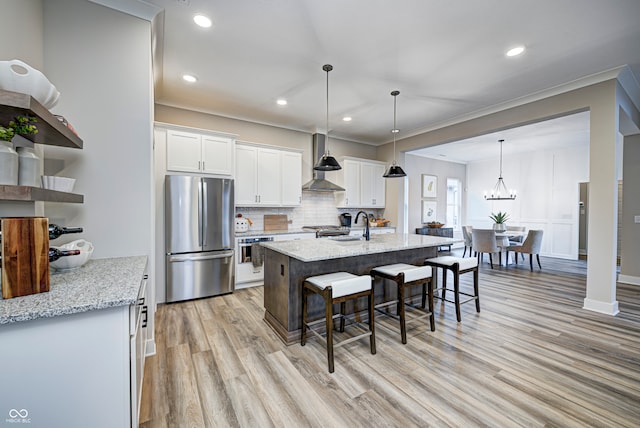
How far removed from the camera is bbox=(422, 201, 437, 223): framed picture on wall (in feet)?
25.1

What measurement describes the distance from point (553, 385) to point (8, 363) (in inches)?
122

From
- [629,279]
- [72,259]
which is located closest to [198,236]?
[72,259]

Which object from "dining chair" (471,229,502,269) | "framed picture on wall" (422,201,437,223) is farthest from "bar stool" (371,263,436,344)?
"framed picture on wall" (422,201,437,223)

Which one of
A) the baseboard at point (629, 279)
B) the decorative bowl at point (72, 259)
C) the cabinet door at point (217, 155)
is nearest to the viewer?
the decorative bowl at point (72, 259)

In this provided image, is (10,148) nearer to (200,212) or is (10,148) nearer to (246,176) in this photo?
(200,212)

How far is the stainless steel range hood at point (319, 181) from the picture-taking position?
16.8 ft

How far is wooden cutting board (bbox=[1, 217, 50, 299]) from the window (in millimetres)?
8902

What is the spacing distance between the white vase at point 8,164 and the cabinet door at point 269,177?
3.30 m

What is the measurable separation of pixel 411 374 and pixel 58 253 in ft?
8.01

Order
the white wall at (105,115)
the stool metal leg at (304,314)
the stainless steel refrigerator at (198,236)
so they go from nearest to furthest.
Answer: the white wall at (105,115), the stool metal leg at (304,314), the stainless steel refrigerator at (198,236)

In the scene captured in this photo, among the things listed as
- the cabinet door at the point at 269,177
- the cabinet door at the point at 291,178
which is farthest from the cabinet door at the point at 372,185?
the cabinet door at the point at 269,177

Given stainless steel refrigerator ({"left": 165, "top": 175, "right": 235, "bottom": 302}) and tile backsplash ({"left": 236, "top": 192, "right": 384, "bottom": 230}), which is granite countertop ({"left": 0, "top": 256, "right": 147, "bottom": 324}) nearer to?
stainless steel refrigerator ({"left": 165, "top": 175, "right": 235, "bottom": 302})

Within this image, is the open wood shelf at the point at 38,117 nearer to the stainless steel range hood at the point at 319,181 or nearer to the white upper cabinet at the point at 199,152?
the white upper cabinet at the point at 199,152

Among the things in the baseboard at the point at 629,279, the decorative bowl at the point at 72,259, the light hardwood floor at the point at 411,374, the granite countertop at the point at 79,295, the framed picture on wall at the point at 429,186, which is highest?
the framed picture on wall at the point at 429,186
